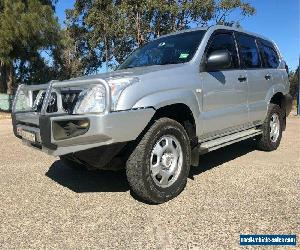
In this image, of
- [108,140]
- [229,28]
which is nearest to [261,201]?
[108,140]

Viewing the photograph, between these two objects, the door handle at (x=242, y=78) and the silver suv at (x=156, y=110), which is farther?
the door handle at (x=242, y=78)

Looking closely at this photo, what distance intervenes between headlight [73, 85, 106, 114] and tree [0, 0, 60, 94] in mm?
20242

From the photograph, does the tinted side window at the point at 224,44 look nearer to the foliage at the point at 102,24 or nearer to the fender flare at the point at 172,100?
the fender flare at the point at 172,100

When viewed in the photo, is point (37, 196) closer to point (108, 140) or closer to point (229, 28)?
point (108, 140)

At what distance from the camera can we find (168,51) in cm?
550

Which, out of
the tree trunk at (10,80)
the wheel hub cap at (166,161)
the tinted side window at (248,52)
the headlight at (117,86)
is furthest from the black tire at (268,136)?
the tree trunk at (10,80)

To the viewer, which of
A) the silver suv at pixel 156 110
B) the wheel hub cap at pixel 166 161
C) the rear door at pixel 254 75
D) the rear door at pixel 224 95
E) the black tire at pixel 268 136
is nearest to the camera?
the silver suv at pixel 156 110

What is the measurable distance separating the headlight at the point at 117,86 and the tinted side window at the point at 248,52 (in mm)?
2506

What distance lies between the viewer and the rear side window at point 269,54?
6.87 m

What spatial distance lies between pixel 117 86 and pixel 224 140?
2.03 meters

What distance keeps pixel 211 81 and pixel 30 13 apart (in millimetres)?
20623

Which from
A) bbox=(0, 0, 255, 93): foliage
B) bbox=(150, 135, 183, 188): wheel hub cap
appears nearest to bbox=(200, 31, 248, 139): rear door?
bbox=(150, 135, 183, 188): wheel hub cap

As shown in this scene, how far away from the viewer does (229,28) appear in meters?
6.03

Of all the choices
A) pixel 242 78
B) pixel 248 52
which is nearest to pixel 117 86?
pixel 242 78
